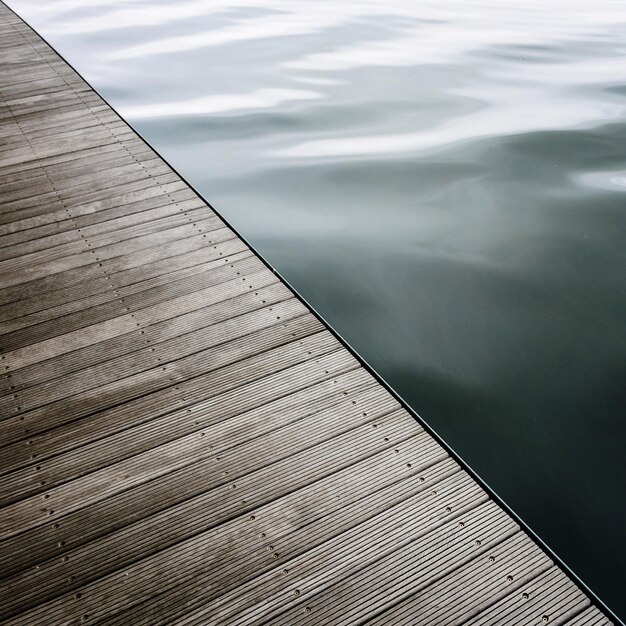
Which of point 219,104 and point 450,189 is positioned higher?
point 219,104

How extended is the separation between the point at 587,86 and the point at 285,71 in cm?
319

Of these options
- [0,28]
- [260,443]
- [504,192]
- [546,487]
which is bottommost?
[546,487]

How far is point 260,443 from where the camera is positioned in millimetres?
1836

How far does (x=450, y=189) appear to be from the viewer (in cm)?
439

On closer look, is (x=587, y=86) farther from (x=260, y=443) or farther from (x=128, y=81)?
(x=260, y=443)

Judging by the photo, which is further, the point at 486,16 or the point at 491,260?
the point at 486,16

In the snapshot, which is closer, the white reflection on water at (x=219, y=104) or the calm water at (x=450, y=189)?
the calm water at (x=450, y=189)

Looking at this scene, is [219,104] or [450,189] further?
[219,104]

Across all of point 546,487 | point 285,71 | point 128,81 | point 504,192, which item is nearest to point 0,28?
point 128,81

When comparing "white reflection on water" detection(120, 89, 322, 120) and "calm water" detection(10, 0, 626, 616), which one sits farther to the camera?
"white reflection on water" detection(120, 89, 322, 120)

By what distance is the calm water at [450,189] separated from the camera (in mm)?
2576

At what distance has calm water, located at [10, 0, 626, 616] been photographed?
101 inches

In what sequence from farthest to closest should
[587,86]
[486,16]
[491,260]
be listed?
[486,16] → [587,86] → [491,260]

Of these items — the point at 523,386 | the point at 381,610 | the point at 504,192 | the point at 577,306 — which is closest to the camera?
the point at 381,610
